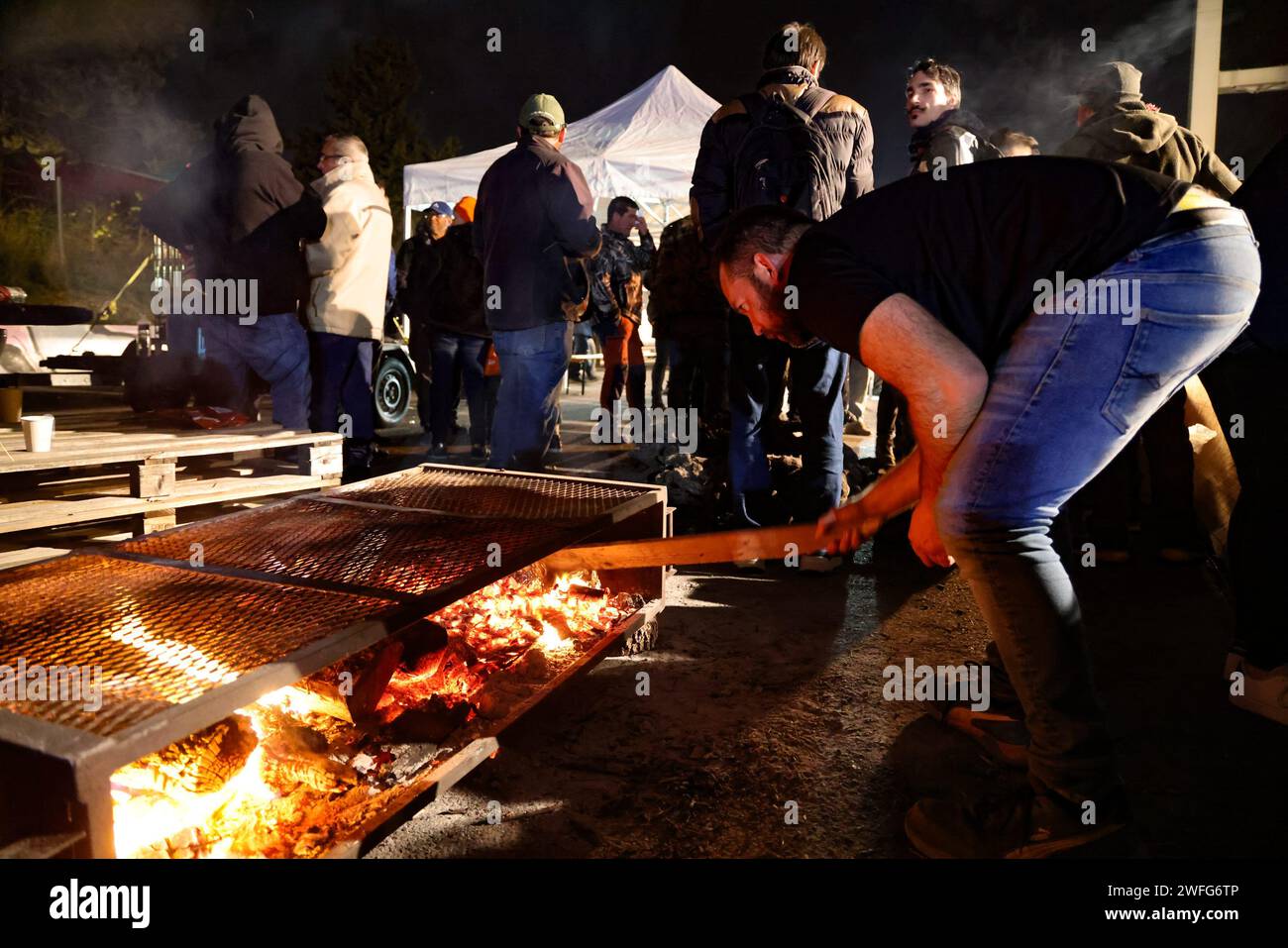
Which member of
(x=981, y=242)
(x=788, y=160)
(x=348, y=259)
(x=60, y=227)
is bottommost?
(x=981, y=242)

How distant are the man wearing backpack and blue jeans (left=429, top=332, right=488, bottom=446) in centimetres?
317

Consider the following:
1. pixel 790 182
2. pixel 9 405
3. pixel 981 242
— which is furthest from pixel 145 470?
pixel 981 242

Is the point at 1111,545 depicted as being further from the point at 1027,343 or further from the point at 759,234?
the point at 759,234

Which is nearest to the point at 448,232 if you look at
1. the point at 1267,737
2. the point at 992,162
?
the point at 992,162

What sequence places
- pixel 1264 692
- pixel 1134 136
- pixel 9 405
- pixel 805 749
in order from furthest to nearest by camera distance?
1. pixel 9 405
2. pixel 1134 136
3. pixel 1264 692
4. pixel 805 749

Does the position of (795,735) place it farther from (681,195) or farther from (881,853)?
(681,195)

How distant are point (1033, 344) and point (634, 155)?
12.9 meters

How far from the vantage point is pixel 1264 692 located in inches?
108

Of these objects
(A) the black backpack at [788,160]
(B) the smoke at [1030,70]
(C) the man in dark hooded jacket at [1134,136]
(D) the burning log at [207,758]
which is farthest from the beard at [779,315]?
(B) the smoke at [1030,70]

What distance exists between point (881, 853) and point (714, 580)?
7.48 feet

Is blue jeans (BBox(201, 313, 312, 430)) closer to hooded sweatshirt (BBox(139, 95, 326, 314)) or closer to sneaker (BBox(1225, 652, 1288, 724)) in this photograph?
hooded sweatshirt (BBox(139, 95, 326, 314))

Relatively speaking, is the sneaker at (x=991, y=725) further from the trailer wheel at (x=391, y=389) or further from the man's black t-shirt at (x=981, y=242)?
the trailer wheel at (x=391, y=389)

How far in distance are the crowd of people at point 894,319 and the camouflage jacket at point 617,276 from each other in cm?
3

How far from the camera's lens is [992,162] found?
75.8 inches
